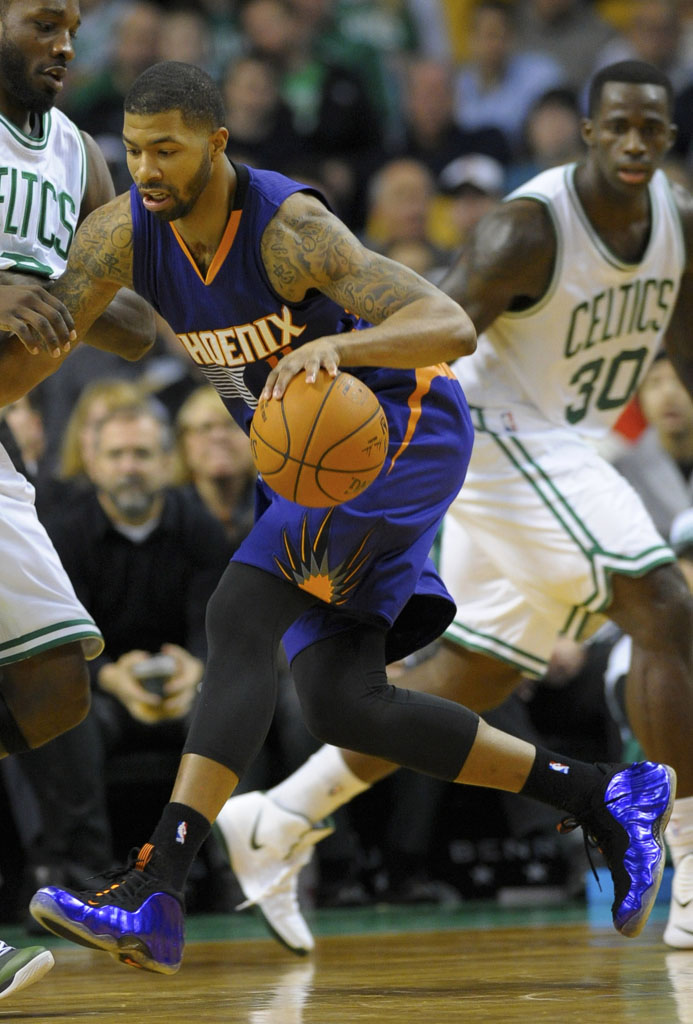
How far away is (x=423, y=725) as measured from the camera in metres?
3.91

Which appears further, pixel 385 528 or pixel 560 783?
pixel 560 783

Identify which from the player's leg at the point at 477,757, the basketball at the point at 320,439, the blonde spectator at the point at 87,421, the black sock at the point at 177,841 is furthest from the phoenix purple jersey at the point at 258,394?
the blonde spectator at the point at 87,421

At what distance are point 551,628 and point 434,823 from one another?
83.5 inches

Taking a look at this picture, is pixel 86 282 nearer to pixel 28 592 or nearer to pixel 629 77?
pixel 28 592

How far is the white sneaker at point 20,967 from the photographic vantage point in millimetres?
3338

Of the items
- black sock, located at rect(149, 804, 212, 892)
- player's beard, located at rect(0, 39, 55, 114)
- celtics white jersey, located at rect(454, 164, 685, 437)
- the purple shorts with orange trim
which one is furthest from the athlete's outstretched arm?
black sock, located at rect(149, 804, 212, 892)

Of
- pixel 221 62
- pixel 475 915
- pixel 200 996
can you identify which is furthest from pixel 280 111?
pixel 200 996

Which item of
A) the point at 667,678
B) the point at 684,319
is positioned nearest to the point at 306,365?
the point at 667,678

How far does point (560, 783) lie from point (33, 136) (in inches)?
90.1

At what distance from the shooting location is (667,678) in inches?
189

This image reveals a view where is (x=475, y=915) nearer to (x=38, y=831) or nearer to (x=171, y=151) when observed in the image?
(x=38, y=831)

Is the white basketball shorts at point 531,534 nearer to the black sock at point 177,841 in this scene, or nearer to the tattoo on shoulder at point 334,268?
the tattoo on shoulder at point 334,268

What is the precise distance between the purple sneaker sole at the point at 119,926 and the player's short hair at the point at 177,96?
1.78m

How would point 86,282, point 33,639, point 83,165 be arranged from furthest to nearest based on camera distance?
point 83,165, point 33,639, point 86,282
